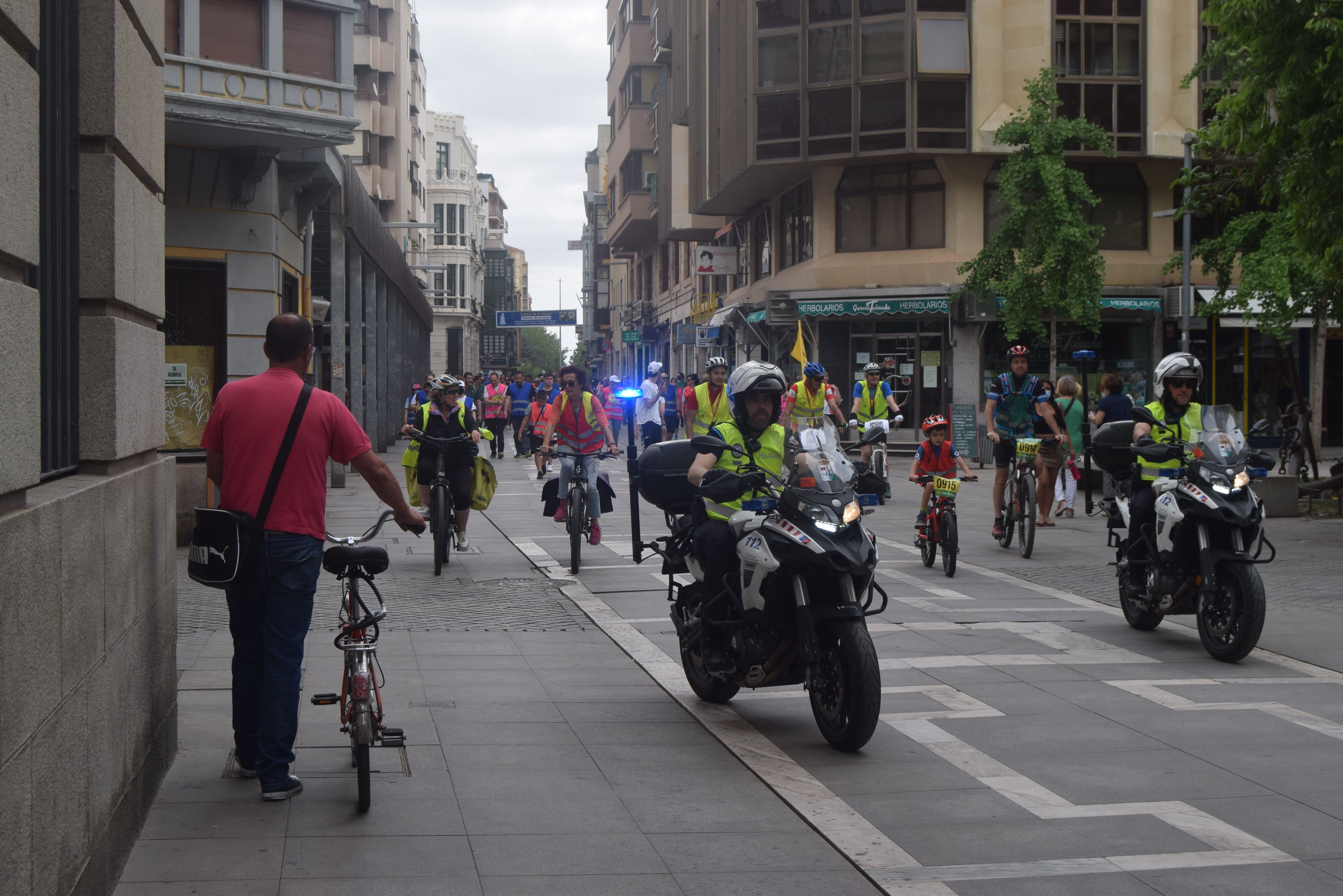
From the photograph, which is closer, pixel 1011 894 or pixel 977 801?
pixel 1011 894

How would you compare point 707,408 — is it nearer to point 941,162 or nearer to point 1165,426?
point 1165,426

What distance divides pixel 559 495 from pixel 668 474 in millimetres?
6418

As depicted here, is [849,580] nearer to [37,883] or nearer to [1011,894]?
[1011,894]

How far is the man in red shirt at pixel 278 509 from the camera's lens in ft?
16.9

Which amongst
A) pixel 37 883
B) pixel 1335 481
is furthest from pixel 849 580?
pixel 1335 481

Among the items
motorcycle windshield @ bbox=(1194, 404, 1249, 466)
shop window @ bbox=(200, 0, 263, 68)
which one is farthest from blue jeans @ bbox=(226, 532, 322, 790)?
shop window @ bbox=(200, 0, 263, 68)

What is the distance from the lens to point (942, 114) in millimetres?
31406

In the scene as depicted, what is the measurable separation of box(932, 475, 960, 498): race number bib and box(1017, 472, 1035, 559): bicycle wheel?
1.13 metres

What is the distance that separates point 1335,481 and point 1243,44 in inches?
221

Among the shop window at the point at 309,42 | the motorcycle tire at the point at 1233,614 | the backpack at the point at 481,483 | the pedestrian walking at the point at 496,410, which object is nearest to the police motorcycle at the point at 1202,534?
the motorcycle tire at the point at 1233,614

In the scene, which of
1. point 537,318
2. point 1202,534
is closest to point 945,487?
point 1202,534

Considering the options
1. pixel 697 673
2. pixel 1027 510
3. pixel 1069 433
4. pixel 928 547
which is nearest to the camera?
pixel 697 673

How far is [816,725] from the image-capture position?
6.58 metres

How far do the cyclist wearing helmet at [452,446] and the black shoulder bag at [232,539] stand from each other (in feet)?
24.4
